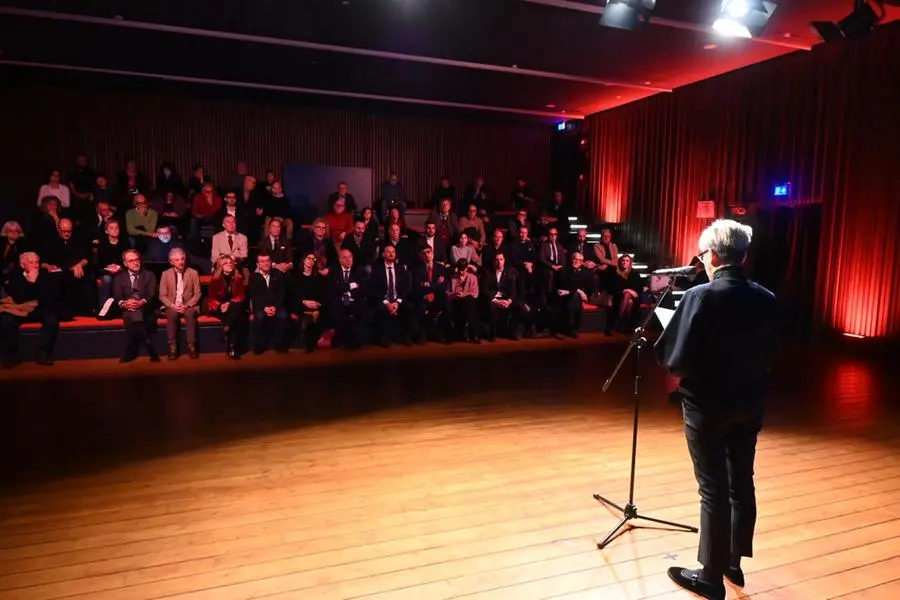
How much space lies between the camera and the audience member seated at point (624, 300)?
26.0 feet

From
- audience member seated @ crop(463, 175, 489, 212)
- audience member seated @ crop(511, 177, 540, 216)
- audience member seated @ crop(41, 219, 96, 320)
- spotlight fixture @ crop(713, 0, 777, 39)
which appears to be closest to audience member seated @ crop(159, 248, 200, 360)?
audience member seated @ crop(41, 219, 96, 320)

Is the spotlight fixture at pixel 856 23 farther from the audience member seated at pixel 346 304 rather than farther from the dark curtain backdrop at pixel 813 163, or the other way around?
the audience member seated at pixel 346 304

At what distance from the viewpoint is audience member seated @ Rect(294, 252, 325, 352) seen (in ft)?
21.7

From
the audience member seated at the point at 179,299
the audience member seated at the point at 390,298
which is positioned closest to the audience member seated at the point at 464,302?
the audience member seated at the point at 390,298

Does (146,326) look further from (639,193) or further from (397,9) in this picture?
(639,193)

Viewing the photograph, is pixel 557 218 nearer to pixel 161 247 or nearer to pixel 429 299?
pixel 429 299

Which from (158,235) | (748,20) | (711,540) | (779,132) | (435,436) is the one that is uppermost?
(748,20)

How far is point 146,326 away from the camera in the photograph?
6.10 meters

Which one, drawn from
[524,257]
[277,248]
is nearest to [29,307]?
[277,248]

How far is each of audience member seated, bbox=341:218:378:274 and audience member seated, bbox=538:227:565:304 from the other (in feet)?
7.34

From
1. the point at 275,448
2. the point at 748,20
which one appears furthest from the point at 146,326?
the point at 748,20

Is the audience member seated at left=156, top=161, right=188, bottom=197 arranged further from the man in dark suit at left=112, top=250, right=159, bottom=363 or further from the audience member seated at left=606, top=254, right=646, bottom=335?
the audience member seated at left=606, top=254, right=646, bottom=335

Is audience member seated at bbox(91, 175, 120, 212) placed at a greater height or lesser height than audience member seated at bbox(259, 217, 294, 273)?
greater

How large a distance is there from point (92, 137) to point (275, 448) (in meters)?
8.46
